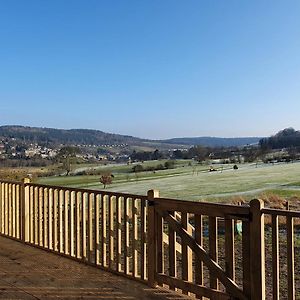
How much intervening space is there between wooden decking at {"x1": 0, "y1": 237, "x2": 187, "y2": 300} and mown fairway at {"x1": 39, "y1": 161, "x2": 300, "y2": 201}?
11952 mm

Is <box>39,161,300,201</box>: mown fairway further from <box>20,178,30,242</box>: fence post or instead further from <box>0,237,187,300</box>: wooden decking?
<box>0,237,187,300</box>: wooden decking

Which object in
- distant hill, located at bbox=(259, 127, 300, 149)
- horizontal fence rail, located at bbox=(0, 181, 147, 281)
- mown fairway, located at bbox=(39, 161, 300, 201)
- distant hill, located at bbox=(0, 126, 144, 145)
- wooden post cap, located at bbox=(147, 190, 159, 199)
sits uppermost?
distant hill, located at bbox=(0, 126, 144, 145)

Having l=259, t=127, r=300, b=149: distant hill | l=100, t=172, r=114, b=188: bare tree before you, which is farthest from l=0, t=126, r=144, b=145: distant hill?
l=259, t=127, r=300, b=149: distant hill

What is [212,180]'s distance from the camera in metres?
26.3

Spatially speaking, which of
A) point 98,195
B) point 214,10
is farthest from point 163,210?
point 214,10

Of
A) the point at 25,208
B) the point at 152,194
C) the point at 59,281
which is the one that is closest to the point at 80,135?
the point at 25,208

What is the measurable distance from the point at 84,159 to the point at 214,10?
9.69m

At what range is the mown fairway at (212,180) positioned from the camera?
19.1m

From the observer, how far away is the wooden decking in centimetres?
334

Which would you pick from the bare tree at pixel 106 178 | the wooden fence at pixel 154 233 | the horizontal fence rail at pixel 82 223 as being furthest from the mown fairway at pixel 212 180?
the wooden fence at pixel 154 233

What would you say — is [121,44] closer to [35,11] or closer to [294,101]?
[35,11]

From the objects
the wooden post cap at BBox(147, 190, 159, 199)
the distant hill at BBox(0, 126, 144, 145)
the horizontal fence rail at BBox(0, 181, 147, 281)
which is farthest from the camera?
the distant hill at BBox(0, 126, 144, 145)

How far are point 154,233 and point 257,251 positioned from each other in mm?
1048

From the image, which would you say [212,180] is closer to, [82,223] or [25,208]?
[25,208]
